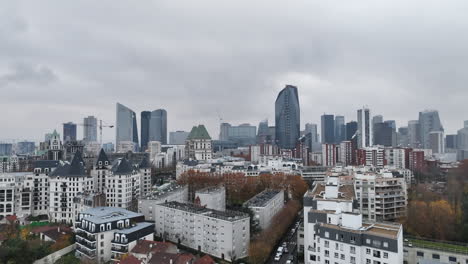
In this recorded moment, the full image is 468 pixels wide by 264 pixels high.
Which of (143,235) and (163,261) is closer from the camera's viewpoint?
(163,261)

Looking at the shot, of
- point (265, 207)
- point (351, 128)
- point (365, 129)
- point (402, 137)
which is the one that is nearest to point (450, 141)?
point (402, 137)

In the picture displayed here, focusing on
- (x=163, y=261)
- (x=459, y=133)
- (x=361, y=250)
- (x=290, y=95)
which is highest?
(x=290, y=95)

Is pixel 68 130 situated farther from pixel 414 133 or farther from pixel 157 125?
pixel 414 133

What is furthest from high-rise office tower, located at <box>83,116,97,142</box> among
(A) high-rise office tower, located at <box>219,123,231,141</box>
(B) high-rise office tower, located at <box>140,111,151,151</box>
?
(A) high-rise office tower, located at <box>219,123,231,141</box>

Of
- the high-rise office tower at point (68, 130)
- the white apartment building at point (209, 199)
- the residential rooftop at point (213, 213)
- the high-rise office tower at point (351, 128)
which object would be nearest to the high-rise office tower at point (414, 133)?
the high-rise office tower at point (351, 128)

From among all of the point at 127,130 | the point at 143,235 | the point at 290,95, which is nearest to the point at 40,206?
the point at 143,235

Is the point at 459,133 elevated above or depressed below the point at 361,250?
above

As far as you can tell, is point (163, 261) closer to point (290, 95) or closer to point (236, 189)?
point (236, 189)
